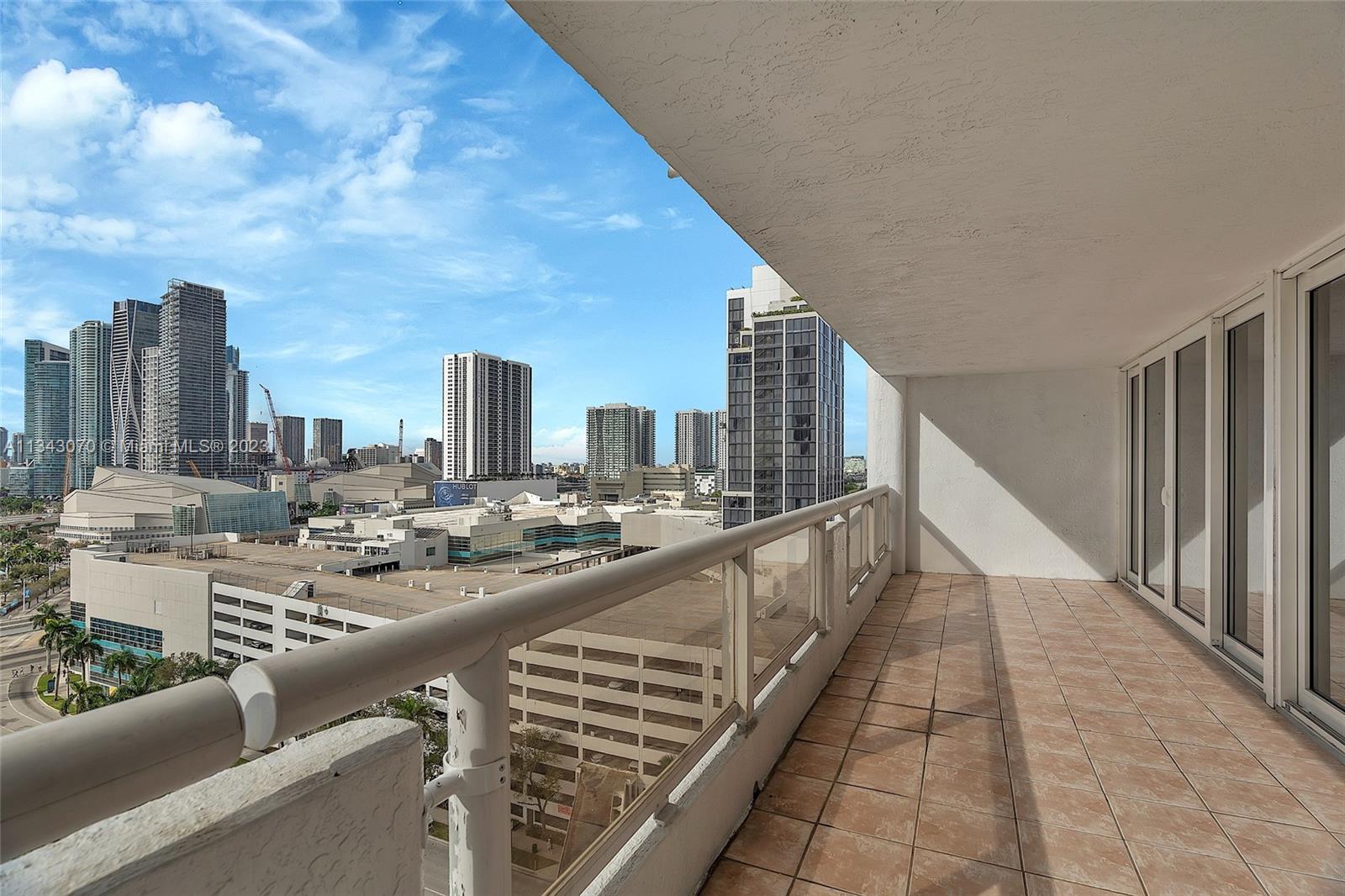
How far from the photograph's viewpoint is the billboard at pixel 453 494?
1600cm

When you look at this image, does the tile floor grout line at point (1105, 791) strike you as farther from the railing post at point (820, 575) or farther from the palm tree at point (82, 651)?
the palm tree at point (82, 651)

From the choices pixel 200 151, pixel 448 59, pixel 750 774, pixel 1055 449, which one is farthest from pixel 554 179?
pixel 750 774

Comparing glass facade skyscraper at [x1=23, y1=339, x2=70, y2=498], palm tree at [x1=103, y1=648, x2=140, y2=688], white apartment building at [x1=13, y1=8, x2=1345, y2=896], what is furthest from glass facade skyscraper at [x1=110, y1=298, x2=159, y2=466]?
white apartment building at [x1=13, y1=8, x2=1345, y2=896]

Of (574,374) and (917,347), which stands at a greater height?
(574,374)

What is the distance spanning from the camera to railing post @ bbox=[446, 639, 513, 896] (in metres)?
1.12

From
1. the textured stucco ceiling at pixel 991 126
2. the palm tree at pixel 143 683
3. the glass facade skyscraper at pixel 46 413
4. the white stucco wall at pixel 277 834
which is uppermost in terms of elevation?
the textured stucco ceiling at pixel 991 126

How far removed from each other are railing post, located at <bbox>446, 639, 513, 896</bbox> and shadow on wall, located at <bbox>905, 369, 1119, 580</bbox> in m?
7.46

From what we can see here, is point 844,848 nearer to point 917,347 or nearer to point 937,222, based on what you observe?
point 937,222

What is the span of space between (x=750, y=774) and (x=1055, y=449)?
20.9ft

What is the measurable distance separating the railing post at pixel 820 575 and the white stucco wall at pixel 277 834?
10.3 ft

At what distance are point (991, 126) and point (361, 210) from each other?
41880 millimetres

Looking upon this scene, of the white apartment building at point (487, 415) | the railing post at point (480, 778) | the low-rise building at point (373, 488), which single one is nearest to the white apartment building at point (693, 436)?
the white apartment building at point (487, 415)

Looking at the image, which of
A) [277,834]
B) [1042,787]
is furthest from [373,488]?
[277,834]

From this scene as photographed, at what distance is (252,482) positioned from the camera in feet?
27.0
